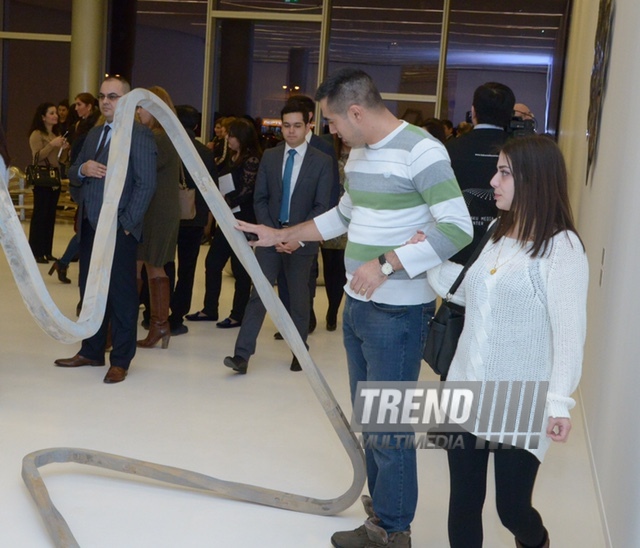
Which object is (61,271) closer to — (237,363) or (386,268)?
(237,363)

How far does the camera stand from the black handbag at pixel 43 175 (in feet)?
27.3

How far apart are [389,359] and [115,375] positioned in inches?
98.9

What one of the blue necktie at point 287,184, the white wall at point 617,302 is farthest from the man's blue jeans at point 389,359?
the blue necktie at point 287,184

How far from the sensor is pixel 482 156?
159 inches

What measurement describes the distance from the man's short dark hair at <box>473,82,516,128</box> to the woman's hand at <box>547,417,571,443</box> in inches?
85.9

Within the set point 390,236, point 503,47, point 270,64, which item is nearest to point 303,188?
point 390,236

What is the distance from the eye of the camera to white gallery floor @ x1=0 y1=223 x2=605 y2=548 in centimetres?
316

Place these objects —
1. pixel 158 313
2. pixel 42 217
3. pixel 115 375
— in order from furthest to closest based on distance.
Answer: 1. pixel 42 217
2. pixel 158 313
3. pixel 115 375

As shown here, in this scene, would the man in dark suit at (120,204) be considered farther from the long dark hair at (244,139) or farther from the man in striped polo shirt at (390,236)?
the man in striped polo shirt at (390,236)

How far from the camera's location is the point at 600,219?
4379mm

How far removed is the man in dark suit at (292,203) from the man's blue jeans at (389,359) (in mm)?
2259

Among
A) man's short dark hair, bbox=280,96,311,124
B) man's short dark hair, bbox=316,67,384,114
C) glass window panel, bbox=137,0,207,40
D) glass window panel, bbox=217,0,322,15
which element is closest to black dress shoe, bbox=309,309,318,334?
man's short dark hair, bbox=280,96,311,124

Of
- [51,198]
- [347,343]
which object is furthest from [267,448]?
[51,198]

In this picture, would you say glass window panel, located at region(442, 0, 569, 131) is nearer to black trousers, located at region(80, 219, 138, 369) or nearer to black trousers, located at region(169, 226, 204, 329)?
black trousers, located at region(169, 226, 204, 329)
